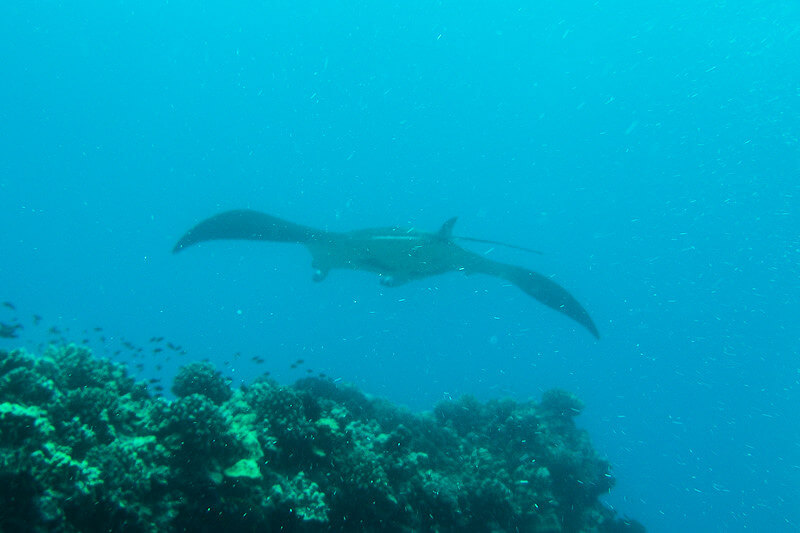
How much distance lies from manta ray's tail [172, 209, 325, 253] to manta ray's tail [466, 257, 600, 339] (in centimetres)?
538

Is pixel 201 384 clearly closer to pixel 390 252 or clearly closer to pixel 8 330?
pixel 8 330

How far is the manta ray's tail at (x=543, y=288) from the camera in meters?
13.9

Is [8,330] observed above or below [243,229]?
below

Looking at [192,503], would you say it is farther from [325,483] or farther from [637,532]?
[637,532]

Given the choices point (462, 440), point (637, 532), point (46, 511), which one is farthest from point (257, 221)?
point (637, 532)

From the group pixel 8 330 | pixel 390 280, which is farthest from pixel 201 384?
pixel 390 280

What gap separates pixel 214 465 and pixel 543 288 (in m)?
11.0

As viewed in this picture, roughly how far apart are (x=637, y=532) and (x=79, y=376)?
13056 millimetres

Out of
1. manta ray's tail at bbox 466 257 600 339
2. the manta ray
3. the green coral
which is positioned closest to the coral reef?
the green coral

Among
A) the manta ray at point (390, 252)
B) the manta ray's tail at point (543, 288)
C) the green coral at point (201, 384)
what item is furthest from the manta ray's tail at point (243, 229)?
the manta ray's tail at point (543, 288)

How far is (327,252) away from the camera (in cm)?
1314

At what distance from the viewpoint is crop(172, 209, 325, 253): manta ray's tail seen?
34.2ft

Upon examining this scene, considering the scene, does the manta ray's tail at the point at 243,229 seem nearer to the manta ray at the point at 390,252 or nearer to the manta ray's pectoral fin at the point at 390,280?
the manta ray at the point at 390,252

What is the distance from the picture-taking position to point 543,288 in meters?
14.0
